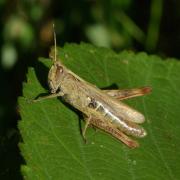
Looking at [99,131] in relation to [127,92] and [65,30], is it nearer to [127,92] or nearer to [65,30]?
[127,92]

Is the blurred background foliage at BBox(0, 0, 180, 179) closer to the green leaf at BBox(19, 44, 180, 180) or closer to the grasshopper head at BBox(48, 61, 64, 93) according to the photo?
the green leaf at BBox(19, 44, 180, 180)

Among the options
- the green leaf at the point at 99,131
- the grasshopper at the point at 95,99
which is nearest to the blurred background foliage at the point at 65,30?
the green leaf at the point at 99,131

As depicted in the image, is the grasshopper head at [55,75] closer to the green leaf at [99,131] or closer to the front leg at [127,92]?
the green leaf at [99,131]

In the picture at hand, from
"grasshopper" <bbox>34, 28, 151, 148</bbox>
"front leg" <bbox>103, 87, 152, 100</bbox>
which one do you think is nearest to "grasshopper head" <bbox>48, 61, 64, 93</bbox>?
"grasshopper" <bbox>34, 28, 151, 148</bbox>

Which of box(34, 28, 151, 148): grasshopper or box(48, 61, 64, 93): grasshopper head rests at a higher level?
box(48, 61, 64, 93): grasshopper head

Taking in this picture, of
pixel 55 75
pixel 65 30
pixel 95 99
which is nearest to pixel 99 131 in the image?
pixel 95 99

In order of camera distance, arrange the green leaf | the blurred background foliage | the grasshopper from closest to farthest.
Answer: the green leaf → the grasshopper → the blurred background foliage

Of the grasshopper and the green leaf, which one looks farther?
the grasshopper

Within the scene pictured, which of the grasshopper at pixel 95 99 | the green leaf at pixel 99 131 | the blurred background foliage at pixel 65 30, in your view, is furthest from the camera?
the blurred background foliage at pixel 65 30
